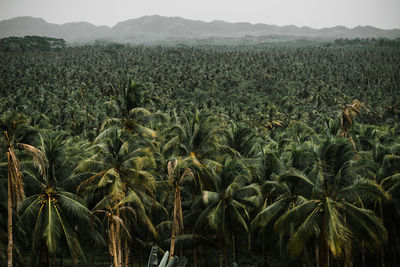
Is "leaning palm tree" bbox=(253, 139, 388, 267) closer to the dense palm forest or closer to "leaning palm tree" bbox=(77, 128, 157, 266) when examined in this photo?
the dense palm forest

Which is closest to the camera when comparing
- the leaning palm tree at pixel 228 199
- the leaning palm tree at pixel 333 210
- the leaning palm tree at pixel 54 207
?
the leaning palm tree at pixel 333 210

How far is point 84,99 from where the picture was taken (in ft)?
263

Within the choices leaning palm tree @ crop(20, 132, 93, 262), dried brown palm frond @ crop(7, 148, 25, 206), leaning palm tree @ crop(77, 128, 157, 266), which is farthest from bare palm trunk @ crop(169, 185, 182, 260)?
dried brown palm frond @ crop(7, 148, 25, 206)

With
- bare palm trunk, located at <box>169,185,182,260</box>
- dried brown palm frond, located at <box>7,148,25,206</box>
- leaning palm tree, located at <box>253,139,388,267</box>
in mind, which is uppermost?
dried brown palm frond, located at <box>7,148,25,206</box>

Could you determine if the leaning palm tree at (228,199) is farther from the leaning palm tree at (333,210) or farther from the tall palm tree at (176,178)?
the leaning palm tree at (333,210)

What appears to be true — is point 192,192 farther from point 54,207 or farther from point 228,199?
point 54,207

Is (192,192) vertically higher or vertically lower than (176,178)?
lower

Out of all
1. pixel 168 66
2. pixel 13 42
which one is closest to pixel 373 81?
pixel 168 66

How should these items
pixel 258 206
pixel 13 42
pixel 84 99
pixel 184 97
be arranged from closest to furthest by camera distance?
pixel 258 206, pixel 84 99, pixel 184 97, pixel 13 42

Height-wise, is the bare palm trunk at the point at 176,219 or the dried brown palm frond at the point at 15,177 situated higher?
the dried brown palm frond at the point at 15,177

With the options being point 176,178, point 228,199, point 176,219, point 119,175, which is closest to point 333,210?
point 228,199

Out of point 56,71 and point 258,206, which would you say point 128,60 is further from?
point 258,206

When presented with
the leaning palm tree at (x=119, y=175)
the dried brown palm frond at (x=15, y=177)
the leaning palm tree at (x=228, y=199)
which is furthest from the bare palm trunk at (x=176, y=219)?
the dried brown palm frond at (x=15, y=177)

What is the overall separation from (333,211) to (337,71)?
108 m
